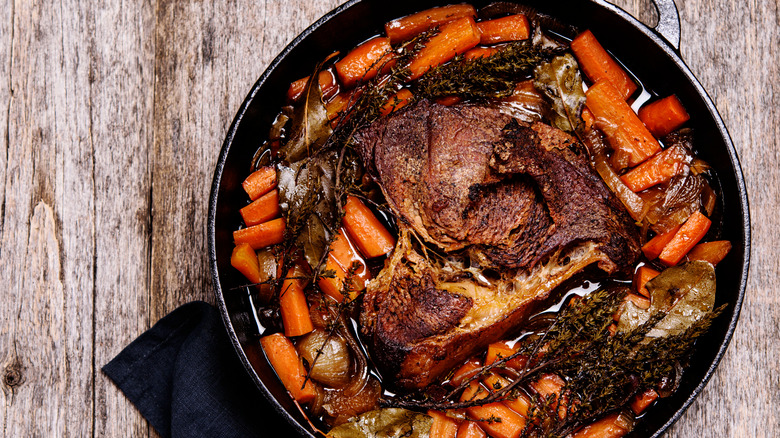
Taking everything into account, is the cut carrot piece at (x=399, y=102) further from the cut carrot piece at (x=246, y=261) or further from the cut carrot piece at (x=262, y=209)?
the cut carrot piece at (x=246, y=261)

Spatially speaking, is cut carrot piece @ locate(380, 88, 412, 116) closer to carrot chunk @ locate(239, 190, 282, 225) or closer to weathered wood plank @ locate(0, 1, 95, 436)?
carrot chunk @ locate(239, 190, 282, 225)

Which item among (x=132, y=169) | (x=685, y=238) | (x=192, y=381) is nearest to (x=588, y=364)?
(x=685, y=238)

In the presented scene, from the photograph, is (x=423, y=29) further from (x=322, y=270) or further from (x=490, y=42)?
(x=322, y=270)

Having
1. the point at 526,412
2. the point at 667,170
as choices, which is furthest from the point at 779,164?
the point at 526,412

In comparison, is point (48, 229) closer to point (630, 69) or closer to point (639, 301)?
point (639, 301)

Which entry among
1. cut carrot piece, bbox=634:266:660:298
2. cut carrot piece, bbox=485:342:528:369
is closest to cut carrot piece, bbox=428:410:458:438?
cut carrot piece, bbox=485:342:528:369
